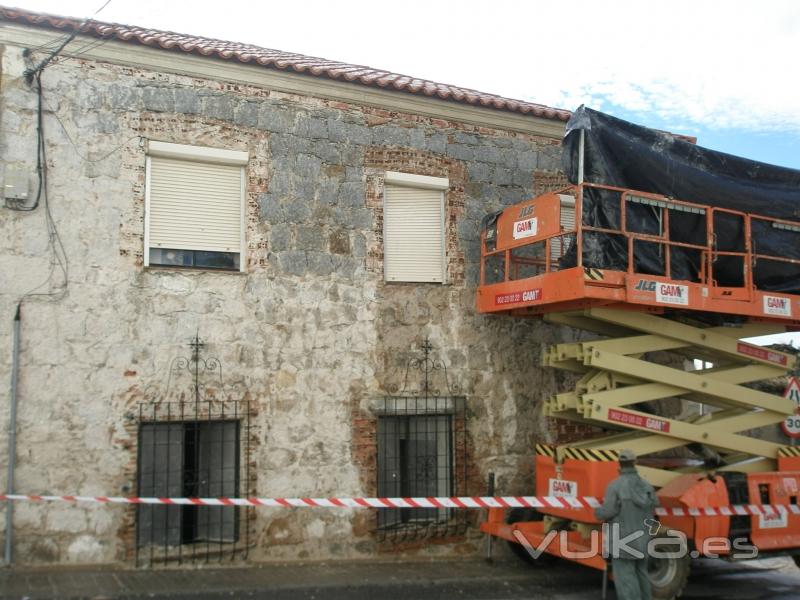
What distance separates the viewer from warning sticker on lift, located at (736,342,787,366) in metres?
10.1

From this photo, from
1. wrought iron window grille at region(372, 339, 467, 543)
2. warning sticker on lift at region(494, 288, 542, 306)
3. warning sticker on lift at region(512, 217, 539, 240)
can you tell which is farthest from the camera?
wrought iron window grille at region(372, 339, 467, 543)

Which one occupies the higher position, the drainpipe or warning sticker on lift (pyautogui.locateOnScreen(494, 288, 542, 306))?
warning sticker on lift (pyautogui.locateOnScreen(494, 288, 542, 306))

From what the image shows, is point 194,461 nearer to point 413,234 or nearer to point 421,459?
point 421,459

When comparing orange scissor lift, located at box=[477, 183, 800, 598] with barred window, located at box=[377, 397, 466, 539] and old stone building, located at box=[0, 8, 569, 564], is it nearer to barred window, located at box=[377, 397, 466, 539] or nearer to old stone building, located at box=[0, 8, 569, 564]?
barred window, located at box=[377, 397, 466, 539]

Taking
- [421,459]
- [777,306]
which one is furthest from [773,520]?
[421,459]

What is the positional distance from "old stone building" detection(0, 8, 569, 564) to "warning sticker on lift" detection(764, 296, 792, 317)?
2.77 metres

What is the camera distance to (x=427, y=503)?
352 inches

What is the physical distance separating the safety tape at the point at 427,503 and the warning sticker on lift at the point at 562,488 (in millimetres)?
44

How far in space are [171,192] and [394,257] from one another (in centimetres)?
295

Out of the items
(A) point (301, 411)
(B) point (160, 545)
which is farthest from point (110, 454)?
(A) point (301, 411)

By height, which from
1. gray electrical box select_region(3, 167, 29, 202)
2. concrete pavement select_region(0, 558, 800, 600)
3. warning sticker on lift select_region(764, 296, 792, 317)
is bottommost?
concrete pavement select_region(0, 558, 800, 600)

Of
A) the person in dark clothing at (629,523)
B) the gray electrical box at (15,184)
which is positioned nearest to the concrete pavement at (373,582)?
the person in dark clothing at (629,523)

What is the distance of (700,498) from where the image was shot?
8.66m

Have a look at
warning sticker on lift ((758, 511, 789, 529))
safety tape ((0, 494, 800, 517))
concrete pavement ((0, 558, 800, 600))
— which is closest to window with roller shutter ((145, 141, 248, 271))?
safety tape ((0, 494, 800, 517))
